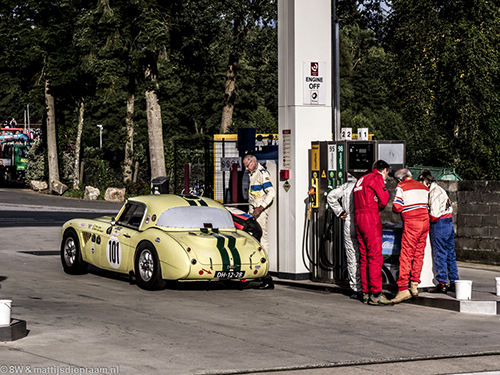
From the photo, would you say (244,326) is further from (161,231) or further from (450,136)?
(450,136)

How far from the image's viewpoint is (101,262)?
40.7 ft

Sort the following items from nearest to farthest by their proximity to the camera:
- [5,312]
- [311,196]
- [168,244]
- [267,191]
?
1. [5,312]
2. [168,244]
3. [311,196]
4. [267,191]

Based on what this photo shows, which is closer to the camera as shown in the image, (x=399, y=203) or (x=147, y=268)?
(x=399, y=203)

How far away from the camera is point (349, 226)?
37.8 feet

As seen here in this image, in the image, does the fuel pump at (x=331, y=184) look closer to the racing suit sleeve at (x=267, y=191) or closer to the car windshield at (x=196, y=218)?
the racing suit sleeve at (x=267, y=191)

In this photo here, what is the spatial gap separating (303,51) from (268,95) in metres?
46.4

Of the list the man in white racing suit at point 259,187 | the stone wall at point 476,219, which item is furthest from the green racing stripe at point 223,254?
the stone wall at point 476,219

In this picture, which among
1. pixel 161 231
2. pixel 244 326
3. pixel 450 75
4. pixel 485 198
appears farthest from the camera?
pixel 450 75

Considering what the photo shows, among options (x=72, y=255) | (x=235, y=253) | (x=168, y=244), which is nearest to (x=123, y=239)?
(x=168, y=244)

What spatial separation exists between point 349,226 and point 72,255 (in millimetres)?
4684

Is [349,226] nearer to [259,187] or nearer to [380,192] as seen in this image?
[380,192]

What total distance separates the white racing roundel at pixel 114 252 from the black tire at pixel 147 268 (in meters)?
0.51

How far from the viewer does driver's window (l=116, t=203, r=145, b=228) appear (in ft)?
40.4

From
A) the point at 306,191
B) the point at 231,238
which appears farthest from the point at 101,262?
the point at 306,191
